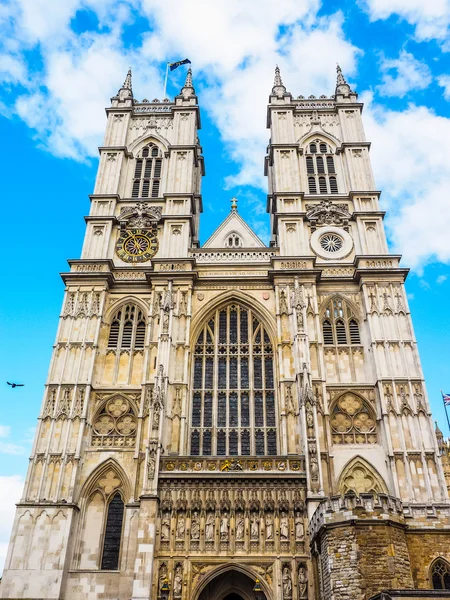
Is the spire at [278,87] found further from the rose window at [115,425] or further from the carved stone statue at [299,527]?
the carved stone statue at [299,527]

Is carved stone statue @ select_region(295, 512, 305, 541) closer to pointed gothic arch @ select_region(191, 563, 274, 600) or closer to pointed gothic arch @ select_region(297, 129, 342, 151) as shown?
pointed gothic arch @ select_region(191, 563, 274, 600)

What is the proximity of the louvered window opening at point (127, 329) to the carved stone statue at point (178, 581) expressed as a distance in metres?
9.75

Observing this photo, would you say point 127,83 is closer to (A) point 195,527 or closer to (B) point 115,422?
(B) point 115,422

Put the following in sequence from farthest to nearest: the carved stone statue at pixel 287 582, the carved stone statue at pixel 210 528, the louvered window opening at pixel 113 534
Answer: the louvered window opening at pixel 113 534 → the carved stone statue at pixel 210 528 → the carved stone statue at pixel 287 582

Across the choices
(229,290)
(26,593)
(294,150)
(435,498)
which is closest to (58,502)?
(26,593)

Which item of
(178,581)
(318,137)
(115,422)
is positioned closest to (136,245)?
(115,422)

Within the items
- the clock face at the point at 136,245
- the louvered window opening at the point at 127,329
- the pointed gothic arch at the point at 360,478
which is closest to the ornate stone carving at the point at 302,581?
the pointed gothic arch at the point at 360,478

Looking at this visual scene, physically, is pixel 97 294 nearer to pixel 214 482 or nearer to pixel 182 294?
pixel 182 294

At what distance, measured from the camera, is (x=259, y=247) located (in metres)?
Result: 28.9

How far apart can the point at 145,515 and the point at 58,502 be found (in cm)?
352

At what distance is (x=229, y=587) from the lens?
20.8 metres

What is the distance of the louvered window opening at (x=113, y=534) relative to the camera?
2105cm

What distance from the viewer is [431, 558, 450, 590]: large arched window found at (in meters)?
18.0

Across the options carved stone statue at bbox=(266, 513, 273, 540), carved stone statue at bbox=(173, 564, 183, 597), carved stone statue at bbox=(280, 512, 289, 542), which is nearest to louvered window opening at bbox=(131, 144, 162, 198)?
carved stone statue at bbox=(266, 513, 273, 540)
